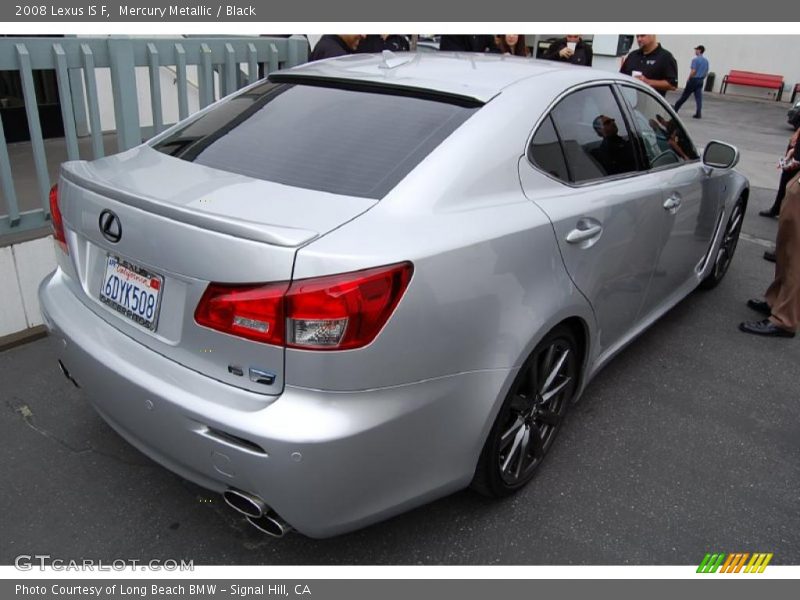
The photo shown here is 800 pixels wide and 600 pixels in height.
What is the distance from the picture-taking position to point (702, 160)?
387cm

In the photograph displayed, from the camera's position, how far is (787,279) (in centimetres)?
425

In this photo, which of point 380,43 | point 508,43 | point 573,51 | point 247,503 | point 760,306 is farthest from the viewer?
point 573,51

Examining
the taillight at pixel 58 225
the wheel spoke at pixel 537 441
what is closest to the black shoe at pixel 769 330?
the wheel spoke at pixel 537 441

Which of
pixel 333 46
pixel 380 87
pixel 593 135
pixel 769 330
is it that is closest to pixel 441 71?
pixel 380 87

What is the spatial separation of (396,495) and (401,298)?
0.65 metres

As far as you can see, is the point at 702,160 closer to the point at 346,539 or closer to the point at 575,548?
the point at 575,548

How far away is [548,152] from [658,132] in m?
1.33

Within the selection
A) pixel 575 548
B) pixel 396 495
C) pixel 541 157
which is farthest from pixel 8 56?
pixel 575 548

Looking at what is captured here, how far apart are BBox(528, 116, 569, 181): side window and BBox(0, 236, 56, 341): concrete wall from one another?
2.87 meters

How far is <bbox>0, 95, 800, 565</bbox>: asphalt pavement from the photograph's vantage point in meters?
2.40

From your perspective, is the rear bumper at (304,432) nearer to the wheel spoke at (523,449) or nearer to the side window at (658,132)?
the wheel spoke at (523,449)

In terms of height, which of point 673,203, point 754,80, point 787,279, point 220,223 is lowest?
point 754,80

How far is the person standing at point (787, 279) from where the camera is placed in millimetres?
4168

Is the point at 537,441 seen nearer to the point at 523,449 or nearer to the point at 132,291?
the point at 523,449
